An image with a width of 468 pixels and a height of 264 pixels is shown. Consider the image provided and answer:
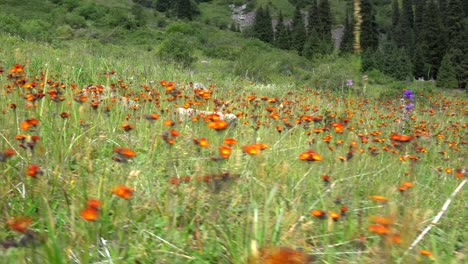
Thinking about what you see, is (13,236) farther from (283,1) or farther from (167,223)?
(283,1)

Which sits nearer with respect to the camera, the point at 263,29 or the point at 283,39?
the point at 283,39

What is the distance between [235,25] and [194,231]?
6057 centimetres

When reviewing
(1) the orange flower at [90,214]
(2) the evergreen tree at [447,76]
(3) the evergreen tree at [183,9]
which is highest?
(3) the evergreen tree at [183,9]

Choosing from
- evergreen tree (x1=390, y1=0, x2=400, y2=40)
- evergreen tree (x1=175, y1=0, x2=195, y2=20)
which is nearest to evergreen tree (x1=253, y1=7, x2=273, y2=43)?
evergreen tree (x1=175, y1=0, x2=195, y2=20)

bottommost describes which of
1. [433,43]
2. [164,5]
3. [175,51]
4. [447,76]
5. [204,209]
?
[447,76]

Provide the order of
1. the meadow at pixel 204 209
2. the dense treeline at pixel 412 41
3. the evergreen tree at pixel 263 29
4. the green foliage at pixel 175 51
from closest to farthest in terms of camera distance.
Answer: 1. the meadow at pixel 204 209
2. the green foliage at pixel 175 51
3. the dense treeline at pixel 412 41
4. the evergreen tree at pixel 263 29

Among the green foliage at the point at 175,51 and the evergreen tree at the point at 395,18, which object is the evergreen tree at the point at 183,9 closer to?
the evergreen tree at the point at 395,18

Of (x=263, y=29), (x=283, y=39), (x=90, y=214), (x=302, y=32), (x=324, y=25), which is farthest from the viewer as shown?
(x=263, y=29)

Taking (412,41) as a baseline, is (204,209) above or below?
above

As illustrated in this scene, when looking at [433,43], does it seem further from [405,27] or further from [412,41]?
[405,27]

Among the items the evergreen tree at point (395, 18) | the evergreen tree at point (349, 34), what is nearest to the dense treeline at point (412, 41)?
the evergreen tree at point (349, 34)

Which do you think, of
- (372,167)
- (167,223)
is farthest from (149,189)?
(372,167)

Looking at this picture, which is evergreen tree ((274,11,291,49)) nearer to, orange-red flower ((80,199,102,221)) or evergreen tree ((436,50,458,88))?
evergreen tree ((436,50,458,88))

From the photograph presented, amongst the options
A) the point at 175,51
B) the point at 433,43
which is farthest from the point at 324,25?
the point at 175,51
